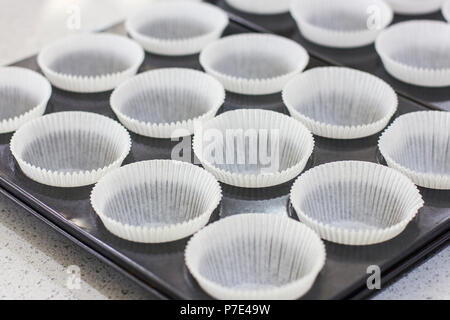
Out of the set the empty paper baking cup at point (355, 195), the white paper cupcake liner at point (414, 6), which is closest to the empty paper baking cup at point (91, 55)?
the empty paper baking cup at point (355, 195)

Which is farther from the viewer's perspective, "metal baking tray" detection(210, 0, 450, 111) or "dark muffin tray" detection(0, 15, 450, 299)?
"metal baking tray" detection(210, 0, 450, 111)

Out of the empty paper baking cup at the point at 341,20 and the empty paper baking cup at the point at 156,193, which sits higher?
the empty paper baking cup at the point at 341,20

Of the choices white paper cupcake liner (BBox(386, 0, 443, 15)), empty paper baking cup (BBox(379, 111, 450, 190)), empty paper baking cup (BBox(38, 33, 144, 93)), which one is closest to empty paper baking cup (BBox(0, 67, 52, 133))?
empty paper baking cup (BBox(38, 33, 144, 93))

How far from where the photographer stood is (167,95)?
58.3 inches

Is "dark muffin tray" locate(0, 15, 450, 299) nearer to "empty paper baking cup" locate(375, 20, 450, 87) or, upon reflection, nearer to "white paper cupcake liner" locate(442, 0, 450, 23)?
"empty paper baking cup" locate(375, 20, 450, 87)

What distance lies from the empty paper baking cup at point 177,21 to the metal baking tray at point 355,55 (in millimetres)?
66

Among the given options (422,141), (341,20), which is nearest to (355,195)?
(422,141)

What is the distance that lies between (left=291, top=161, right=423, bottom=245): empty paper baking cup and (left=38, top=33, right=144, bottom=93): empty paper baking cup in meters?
0.44

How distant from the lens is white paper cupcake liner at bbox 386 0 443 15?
5.61 ft

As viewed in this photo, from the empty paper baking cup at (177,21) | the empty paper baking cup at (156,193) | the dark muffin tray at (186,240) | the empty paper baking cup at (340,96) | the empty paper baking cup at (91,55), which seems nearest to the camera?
the dark muffin tray at (186,240)

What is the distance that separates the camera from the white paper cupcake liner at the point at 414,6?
171cm

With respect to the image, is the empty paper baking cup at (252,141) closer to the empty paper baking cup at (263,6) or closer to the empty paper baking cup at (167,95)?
the empty paper baking cup at (167,95)

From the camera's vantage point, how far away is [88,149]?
→ 1.37m

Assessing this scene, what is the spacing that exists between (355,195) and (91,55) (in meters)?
0.60
